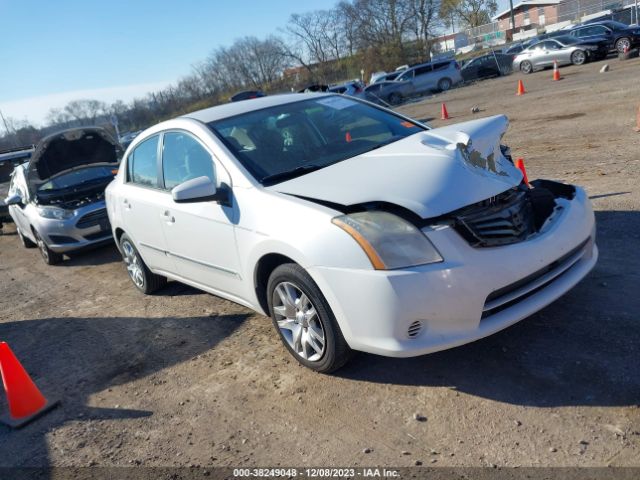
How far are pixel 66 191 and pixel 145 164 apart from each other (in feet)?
14.4

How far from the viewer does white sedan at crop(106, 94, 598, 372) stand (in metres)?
3.03

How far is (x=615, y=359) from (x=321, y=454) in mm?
1756

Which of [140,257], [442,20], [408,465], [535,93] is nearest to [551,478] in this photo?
[408,465]

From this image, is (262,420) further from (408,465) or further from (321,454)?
(408,465)

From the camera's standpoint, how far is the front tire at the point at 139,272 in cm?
584

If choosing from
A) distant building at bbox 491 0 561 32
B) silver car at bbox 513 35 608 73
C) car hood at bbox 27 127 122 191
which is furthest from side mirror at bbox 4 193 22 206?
distant building at bbox 491 0 561 32

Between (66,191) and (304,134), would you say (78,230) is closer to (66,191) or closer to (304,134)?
(66,191)

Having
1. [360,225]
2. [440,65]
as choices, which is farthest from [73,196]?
[440,65]

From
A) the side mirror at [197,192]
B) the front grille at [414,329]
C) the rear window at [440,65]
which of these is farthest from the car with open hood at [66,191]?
the rear window at [440,65]

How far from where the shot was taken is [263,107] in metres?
4.69

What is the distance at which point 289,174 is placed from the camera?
154 inches

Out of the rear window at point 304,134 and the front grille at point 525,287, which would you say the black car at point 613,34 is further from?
the front grille at point 525,287

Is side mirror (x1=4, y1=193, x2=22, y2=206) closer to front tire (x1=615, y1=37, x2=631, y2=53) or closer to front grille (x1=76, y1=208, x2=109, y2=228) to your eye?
front grille (x1=76, y1=208, x2=109, y2=228)

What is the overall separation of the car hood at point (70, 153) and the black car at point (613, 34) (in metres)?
23.4
